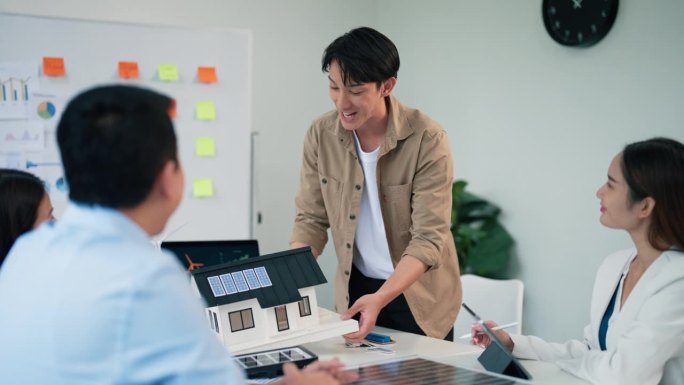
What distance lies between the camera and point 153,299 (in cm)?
92

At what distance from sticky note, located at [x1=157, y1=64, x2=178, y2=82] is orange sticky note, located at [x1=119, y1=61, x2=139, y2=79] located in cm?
11

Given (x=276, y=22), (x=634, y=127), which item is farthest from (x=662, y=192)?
(x=276, y=22)

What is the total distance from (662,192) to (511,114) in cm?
215

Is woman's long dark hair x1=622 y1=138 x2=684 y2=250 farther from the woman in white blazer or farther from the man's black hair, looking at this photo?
the man's black hair

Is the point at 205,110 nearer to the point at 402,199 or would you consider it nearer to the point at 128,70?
the point at 128,70

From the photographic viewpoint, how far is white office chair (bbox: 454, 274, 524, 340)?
2887 millimetres

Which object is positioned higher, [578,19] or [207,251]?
[578,19]

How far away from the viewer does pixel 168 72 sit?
3762 millimetres

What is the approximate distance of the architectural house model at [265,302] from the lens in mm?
1847

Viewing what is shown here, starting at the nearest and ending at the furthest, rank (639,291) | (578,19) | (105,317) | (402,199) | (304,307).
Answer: (105,317), (639,291), (304,307), (402,199), (578,19)

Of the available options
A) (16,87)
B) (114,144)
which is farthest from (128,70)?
(114,144)

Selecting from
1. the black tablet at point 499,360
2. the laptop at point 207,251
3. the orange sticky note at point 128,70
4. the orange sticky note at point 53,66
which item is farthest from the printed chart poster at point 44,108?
the black tablet at point 499,360

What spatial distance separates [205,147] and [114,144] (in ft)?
9.53

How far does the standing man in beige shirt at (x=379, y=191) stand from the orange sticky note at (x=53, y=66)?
167 centimetres
